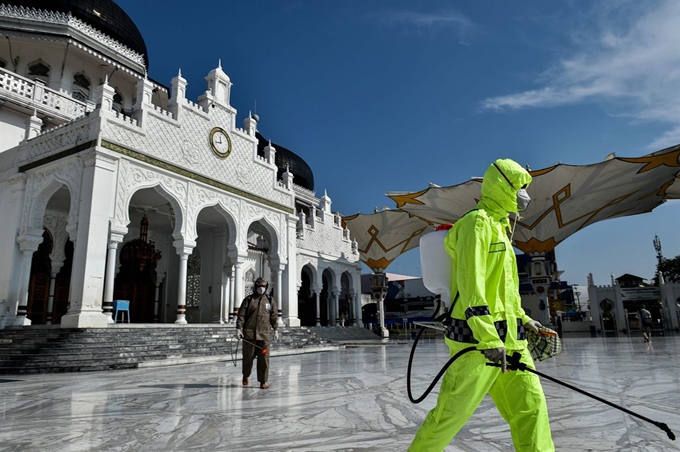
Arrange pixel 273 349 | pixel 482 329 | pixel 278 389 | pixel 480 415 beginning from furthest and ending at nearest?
pixel 273 349 → pixel 278 389 → pixel 480 415 → pixel 482 329

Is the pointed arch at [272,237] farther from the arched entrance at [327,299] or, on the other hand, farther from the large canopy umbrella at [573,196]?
the arched entrance at [327,299]

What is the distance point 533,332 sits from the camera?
7.20ft

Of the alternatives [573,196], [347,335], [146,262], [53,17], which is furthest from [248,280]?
[573,196]

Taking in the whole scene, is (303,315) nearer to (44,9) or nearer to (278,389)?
(44,9)

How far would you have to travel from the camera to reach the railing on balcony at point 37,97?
40.0 feet

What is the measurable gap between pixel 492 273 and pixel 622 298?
92.0ft

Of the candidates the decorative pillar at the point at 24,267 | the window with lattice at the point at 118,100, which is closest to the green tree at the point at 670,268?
the window with lattice at the point at 118,100

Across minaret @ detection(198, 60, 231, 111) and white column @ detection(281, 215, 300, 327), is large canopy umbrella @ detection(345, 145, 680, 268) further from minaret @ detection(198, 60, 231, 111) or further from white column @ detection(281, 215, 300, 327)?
minaret @ detection(198, 60, 231, 111)

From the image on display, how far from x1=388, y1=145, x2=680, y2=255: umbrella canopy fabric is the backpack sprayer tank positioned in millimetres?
14864

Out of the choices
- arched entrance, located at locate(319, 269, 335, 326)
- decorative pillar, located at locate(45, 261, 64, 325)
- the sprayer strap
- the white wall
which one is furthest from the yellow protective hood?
arched entrance, located at locate(319, 269, 335, 326)

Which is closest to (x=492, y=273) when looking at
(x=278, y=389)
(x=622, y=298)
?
(x=278, y=389)

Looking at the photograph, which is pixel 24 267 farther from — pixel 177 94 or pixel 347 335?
pixel 347 335

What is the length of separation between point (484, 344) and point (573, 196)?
659 inches

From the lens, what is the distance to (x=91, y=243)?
9.55 m
